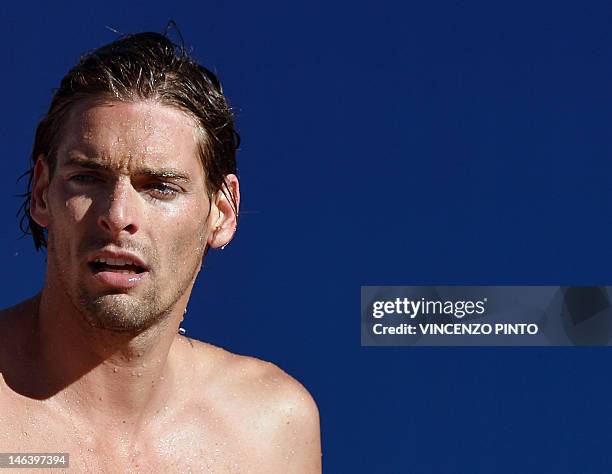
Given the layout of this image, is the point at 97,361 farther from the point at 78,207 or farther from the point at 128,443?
the point at 78,207

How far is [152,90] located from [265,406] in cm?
51

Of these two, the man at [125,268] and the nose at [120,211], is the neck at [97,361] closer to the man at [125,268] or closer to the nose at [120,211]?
the man at [125,268]

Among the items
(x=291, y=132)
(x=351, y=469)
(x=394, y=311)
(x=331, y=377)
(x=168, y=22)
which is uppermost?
(x=168, y=22)

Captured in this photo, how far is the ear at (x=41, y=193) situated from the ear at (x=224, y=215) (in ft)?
0.74

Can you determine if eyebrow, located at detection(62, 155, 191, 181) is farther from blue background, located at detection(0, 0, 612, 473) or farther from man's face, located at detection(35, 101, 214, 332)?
blue background, located at detection(0, 0, 612, 473)

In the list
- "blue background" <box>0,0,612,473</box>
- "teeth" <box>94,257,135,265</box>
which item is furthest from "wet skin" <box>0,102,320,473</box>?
"blue background" <box>0,0,612,473</box>

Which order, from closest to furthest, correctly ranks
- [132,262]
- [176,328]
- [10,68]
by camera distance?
1. [132,262]
2. [176,328]
3. [10,68]

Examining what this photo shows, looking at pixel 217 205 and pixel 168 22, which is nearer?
pixel 217 205

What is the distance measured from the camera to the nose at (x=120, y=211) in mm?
1180

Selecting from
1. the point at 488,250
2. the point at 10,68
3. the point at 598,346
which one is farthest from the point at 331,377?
the point at 10,68

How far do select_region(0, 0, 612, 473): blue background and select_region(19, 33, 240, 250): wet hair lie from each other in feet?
1.23

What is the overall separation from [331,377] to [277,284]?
7.3 inches

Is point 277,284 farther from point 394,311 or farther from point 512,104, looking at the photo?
point 512,104

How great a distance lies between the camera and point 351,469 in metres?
1.80
